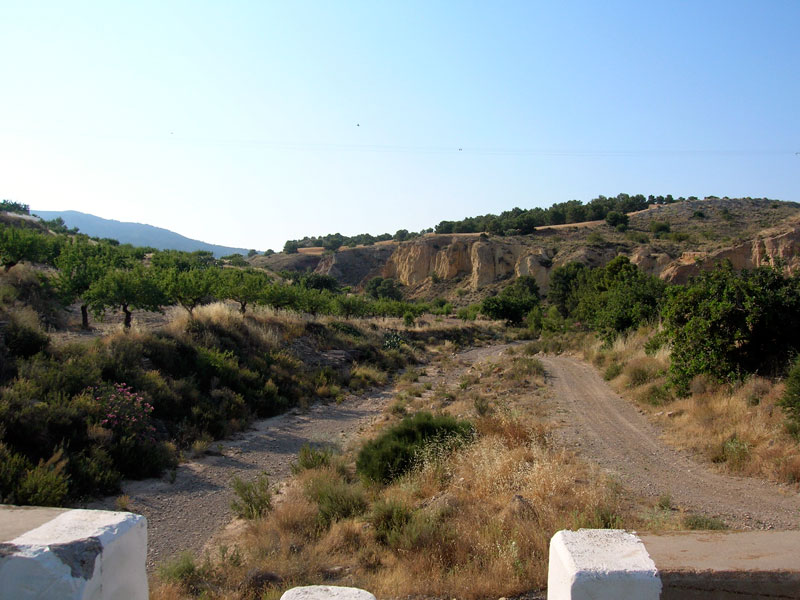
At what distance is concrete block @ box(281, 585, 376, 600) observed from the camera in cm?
287

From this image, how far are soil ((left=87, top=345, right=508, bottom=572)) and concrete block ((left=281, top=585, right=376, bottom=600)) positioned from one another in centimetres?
395

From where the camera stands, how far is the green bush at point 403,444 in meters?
8.04

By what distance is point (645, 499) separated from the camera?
20.9 ft

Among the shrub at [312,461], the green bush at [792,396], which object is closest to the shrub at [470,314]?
the shrub at [312,461]

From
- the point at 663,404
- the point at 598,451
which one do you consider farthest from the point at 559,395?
the point at 598,451

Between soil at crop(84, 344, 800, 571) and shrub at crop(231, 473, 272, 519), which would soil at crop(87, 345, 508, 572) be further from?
shrub at crop(231, 473, 272, 519)

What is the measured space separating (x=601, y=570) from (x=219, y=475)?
8225mm

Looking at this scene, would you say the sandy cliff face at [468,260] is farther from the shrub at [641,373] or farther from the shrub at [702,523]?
the shrub at [702,523]

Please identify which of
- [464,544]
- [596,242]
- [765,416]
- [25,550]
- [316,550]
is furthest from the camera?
[596,242]

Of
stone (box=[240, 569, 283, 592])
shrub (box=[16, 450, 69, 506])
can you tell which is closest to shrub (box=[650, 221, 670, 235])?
shrub (box=[16, 450, 69, 506])

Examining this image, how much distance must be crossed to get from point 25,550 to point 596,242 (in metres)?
65.3

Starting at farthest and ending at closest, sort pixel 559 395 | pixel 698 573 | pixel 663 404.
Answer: pixel 559 395, pixel 663 404, pixel 698 573

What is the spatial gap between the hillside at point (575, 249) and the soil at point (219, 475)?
1408 inches

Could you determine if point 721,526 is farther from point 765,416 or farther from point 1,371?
point 1,371
